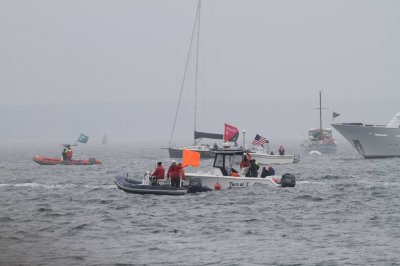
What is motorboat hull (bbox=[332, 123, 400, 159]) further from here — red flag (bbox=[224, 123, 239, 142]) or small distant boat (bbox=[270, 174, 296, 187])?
small distant boat (bbox=[270, 174, 296, 187])

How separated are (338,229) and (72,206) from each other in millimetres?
13101

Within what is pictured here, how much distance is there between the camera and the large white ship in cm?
8050

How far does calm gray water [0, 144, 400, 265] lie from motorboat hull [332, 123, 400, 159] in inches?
1759

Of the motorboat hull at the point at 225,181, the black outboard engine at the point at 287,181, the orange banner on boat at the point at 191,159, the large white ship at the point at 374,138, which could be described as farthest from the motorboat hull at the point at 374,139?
the orange banner on boat at the point at 191,159

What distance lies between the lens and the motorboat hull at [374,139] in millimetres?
80500

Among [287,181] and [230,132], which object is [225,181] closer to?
[287,181]

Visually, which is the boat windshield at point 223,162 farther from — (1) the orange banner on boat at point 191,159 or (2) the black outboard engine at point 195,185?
(2) the black outboard engine at point 195,185

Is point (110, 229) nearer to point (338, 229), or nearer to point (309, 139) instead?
point (338, 229)

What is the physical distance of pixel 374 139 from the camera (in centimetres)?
8125

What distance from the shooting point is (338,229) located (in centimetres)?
2259

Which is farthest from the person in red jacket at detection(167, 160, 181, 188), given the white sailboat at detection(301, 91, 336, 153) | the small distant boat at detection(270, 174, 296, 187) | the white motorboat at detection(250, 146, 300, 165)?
the white sailboat at detection(301, 91, 336, 153)

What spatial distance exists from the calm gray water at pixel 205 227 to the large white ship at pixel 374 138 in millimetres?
44683

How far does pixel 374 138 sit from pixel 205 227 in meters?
62.2

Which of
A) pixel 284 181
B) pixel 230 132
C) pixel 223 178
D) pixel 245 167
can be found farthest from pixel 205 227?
pixel 230 132
